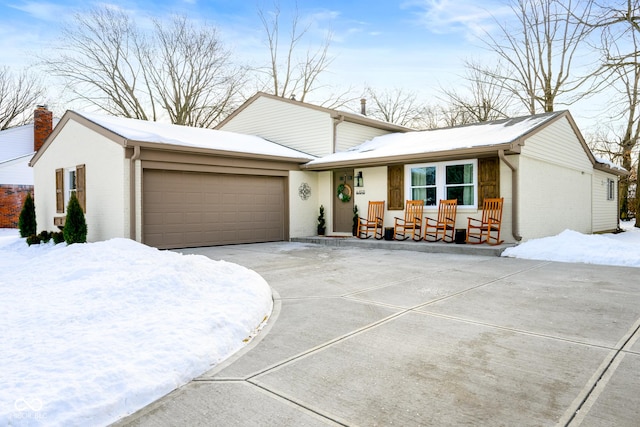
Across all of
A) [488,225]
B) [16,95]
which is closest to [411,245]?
[488,225]

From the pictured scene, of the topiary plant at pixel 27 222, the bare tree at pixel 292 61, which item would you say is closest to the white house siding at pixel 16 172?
the topiary plant at pixel 27 222

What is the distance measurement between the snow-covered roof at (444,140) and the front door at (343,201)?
653 mm

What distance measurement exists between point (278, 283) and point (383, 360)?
2.89 meters

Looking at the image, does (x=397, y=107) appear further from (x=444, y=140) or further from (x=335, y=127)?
(x=444, y=140)

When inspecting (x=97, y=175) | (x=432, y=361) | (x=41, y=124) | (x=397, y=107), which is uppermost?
(x=397, y=107)

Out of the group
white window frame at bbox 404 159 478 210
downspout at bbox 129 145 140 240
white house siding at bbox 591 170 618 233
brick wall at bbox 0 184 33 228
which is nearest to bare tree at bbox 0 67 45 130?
brick wall at bbox 0 184 33 228

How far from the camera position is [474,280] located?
558 centimetres

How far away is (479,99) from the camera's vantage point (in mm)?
23469

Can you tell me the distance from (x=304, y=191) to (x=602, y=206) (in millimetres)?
10893

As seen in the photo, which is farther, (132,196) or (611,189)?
(611,189)

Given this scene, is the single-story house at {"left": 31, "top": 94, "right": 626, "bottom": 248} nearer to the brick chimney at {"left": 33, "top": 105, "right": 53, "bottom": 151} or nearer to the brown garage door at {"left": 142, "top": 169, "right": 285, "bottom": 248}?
the brown garage door at {"left": 142, "top": 169, "right": 285, "bottom": 248}

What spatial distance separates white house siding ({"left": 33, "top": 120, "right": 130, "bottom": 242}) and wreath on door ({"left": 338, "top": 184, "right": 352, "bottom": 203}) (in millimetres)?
5799

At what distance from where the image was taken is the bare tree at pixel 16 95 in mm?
25562

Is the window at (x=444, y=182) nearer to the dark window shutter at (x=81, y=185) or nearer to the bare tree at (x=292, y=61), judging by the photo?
the dark window shutter at (x=81, y=185)
